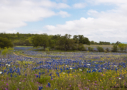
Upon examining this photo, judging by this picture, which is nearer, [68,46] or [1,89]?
[1,89]

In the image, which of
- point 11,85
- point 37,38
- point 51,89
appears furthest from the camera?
point 37,38

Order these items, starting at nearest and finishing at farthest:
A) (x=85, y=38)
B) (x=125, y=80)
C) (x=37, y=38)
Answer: (x=125, y=80), (x=37, y=38), (x=85, y=38)

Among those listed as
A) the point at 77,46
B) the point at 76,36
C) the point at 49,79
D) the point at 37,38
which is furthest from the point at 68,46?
the point at 49,79

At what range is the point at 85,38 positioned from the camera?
8544 cm

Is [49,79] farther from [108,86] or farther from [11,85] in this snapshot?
[108,86]

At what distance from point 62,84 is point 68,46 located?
5444 cm

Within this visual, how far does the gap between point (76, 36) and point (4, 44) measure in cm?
5425

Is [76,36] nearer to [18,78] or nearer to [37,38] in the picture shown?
[37,38]

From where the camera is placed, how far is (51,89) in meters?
4.04

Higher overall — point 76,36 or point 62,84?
point 76,36

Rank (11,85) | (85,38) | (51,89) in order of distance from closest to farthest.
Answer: (51,89), (11,85), (85,38)

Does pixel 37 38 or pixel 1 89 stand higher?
pixel 37 38

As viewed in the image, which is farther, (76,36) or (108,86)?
(76,36)

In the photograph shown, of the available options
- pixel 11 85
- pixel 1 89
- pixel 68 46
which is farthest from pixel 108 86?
pixel 68 46
